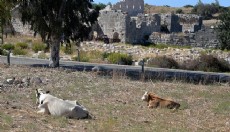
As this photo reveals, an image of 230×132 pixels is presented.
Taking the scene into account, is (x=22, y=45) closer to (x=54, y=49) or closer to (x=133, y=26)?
(x=133, y=26)

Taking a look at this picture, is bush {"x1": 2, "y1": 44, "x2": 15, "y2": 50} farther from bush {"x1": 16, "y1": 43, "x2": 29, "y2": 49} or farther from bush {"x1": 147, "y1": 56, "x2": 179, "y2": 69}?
bush {"x1": 147, "y1": 56, "x2": 179, "y2": 69}

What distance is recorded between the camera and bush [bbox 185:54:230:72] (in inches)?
1454

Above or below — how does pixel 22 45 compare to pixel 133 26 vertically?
below

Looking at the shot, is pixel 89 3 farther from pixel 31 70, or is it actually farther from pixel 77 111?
pixel 77 111

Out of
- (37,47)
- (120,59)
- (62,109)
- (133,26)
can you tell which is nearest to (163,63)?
(120,59)

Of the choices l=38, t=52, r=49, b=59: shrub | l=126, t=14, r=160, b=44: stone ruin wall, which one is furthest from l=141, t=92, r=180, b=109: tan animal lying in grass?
l=126, t=14, r=160, b=44: stone ruin wall

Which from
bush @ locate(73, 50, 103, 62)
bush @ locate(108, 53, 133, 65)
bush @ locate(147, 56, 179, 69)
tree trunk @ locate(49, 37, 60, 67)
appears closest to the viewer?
tree trunk @ locate(49, 37, 60, 67)

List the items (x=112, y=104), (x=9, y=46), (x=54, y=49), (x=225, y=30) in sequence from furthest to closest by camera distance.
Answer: (x=225, y=30) → (x=9, y=46) → (x=54, y=49) → (x=112, y=104)

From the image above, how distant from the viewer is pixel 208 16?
104562 millimetres

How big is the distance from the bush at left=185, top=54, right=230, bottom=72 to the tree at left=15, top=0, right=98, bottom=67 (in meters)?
11.0

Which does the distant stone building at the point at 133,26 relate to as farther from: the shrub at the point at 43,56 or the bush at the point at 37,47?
the shrub at the point at 43,56

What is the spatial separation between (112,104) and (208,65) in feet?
73.7

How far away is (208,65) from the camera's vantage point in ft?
123

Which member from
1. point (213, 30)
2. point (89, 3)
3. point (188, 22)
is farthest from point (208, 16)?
point (89, 3)
